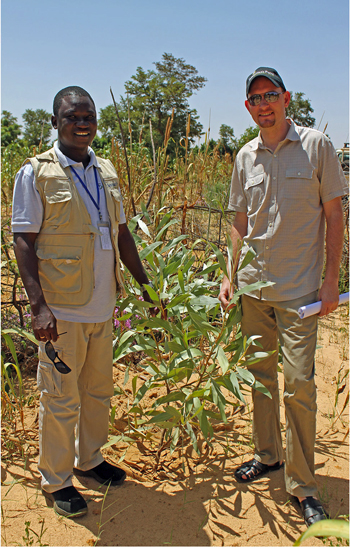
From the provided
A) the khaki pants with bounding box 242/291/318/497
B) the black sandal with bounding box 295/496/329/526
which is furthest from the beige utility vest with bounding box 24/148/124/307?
the black sandal with bounding box 295/496/329/526

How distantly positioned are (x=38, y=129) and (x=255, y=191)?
60.7ft

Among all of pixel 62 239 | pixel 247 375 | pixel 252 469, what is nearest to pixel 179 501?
pixel 252 469

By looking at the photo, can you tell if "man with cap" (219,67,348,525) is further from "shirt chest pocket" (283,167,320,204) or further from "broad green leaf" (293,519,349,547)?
"broad green leaf" (293,519,349,547)

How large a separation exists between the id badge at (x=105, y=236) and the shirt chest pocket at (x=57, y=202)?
0.17 metres

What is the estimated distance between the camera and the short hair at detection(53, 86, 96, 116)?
5.64 feet

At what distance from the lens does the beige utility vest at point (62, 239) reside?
1.65m

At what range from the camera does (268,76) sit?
1712 millimetres

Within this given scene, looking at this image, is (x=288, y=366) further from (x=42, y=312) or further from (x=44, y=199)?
(x=44, y=199)

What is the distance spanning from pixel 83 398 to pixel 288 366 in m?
0.89

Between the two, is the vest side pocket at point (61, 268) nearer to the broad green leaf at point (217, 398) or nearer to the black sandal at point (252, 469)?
the broad green leaf at point (217, 398)

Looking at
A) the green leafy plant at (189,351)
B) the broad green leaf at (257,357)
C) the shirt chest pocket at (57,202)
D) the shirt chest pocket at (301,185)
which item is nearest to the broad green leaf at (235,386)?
the green leafy plant at (189,351)

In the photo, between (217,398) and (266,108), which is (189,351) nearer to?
(217,398)

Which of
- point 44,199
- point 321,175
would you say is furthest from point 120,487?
point 321,175

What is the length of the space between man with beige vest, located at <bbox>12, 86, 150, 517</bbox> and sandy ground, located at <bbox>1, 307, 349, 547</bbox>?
101 mm
